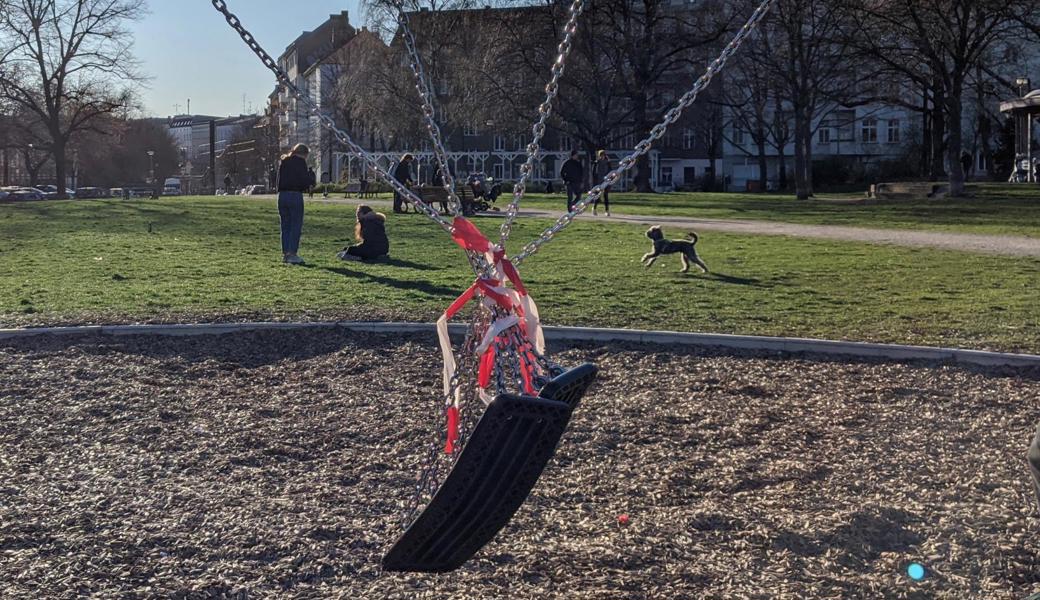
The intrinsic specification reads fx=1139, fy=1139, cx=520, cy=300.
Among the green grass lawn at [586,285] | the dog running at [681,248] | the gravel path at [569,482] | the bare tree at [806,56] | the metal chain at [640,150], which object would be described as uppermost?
the bare tree at [806,56]

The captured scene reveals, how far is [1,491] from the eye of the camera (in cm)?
519

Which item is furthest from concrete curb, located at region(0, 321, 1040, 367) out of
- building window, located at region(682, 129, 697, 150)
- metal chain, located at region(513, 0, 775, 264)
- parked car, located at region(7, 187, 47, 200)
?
building window, located at region(682, 129, 697, 150)

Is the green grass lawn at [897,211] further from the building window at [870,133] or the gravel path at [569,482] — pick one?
the building window at [870,133]

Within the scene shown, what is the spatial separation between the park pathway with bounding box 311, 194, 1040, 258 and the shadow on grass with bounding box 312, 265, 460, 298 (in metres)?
8.71

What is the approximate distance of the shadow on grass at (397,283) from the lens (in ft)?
41.5

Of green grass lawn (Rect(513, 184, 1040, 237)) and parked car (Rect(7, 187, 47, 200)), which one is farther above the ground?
parked car (Rect(7, 187, 47, 200))

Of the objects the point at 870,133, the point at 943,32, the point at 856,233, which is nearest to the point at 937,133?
the point at 943,32

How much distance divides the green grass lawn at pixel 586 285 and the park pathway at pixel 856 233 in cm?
113

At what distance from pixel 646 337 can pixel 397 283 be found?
530 centimetres

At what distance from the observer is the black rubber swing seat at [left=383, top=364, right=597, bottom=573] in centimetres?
274

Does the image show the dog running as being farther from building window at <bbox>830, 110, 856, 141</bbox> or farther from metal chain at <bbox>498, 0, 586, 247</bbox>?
building window at <bbox>830, 110, 856, 141</bbox>

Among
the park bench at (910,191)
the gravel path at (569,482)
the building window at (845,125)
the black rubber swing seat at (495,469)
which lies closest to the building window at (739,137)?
the building window at (845,125)

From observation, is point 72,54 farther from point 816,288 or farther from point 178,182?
point 178,182

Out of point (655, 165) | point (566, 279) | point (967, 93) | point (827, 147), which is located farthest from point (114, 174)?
point (566, 279)
